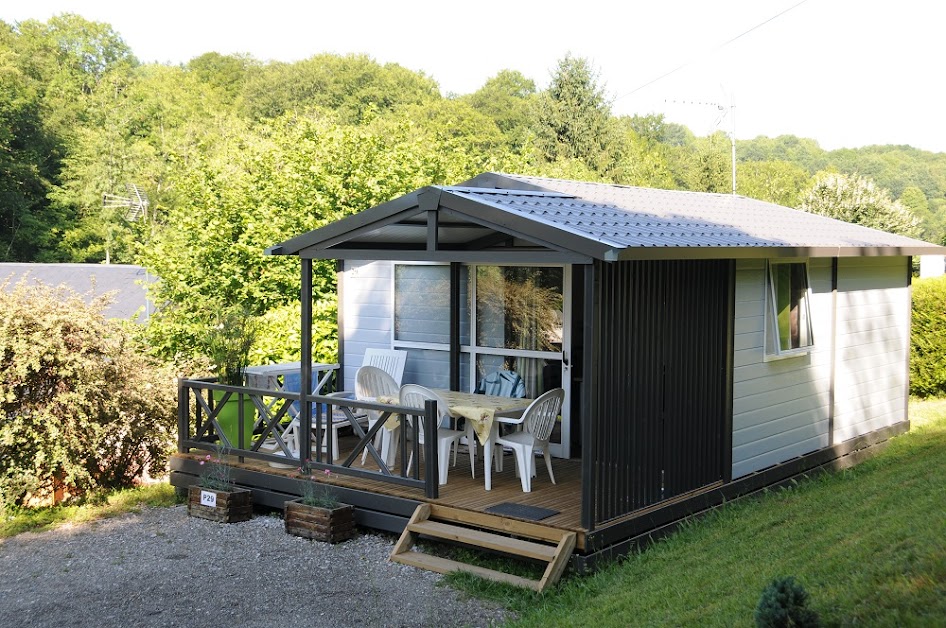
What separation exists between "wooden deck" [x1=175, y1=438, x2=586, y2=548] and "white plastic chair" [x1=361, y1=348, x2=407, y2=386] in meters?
1.21

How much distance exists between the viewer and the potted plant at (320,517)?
283 inches

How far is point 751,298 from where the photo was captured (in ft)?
26.7

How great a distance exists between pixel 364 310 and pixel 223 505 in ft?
8.67

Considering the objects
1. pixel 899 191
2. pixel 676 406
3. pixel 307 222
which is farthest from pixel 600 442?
pixel 899 191

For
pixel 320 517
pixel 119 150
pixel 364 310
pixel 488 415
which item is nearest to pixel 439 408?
pixel 488 415

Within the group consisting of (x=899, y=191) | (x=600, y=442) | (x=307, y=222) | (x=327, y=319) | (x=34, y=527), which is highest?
(x=899, y=191)

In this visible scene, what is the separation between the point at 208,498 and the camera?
8.05 m

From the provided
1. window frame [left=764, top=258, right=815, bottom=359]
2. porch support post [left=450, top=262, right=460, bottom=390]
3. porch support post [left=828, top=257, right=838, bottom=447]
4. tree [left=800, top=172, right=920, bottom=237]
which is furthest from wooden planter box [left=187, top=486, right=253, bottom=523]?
tree [left=800, top=172, right=920, bottom=237]

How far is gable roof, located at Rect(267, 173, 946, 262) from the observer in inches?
248

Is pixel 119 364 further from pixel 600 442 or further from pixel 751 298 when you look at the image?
pixel 751 298

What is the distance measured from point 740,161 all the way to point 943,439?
53.4 metres

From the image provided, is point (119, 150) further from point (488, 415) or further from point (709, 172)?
point (488, 415)

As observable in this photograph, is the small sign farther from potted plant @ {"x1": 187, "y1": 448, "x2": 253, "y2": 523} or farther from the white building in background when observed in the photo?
the white building in background

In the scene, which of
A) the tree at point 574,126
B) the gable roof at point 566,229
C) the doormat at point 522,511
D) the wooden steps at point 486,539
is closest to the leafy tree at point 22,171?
the tree at point 574,126
